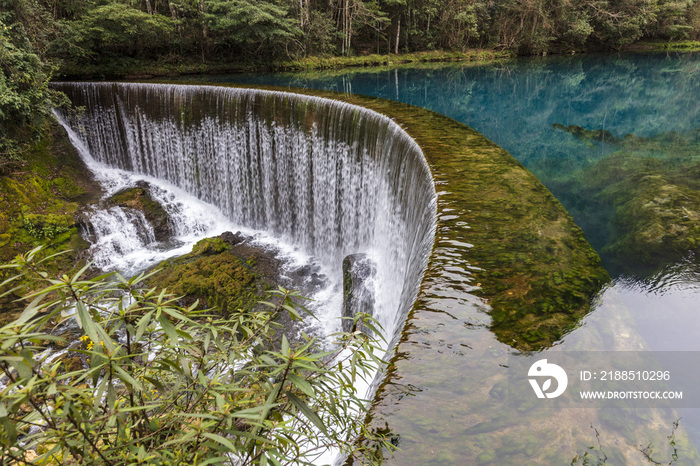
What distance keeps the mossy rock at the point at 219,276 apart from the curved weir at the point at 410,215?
4.52 feet

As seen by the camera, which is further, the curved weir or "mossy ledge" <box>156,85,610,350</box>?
"mossy ledge" <box>156,85,610,350</box>

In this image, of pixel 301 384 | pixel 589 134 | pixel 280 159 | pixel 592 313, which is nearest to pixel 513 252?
pixel 592 313

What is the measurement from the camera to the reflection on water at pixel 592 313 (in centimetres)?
204

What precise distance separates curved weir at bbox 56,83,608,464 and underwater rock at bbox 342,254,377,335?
0.70 feet

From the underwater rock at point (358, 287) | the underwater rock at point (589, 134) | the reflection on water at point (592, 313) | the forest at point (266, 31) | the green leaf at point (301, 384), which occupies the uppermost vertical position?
the forest at point (266, 31)

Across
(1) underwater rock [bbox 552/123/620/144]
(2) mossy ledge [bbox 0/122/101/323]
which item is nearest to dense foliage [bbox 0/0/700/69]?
(2) mossy ledge [bbox 0/122/101/323]

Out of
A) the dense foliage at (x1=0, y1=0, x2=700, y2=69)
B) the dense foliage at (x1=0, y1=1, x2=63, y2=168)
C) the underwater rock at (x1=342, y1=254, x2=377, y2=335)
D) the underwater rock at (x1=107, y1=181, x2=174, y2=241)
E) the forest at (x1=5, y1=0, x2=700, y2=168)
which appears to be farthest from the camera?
the dense foliage at (x1=0, y1=0, x2=700, y2=69)

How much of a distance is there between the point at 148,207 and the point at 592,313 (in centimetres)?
999

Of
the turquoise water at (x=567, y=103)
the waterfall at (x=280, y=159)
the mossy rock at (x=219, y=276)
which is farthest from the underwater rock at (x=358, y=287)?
the turquoise water at (x=567, y=103)

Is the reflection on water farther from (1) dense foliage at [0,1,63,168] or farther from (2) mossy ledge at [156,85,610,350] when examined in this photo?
(1) dense foliage at [0,1,63,168]

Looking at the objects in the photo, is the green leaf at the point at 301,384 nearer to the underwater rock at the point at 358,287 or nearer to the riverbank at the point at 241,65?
the underwater rock at the point at 358,287

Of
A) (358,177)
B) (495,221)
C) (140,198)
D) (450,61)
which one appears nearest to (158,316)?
(495,221)

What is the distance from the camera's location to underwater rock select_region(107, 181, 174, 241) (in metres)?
10.1

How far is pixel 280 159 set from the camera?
971cm
